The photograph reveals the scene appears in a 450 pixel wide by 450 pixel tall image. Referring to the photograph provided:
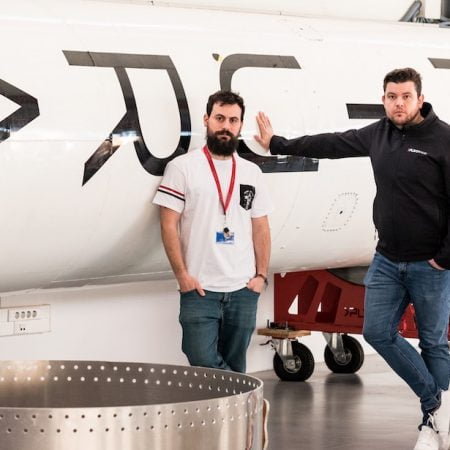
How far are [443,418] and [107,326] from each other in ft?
8.43

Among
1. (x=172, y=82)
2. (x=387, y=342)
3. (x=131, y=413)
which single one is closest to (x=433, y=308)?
(x=387, y=342)

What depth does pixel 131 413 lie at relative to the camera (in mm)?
2623

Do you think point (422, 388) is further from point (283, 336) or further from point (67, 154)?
point (283, 336)

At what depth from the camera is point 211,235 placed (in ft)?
18.7

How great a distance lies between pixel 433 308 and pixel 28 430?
10.9 feet

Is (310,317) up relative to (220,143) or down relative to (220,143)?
down

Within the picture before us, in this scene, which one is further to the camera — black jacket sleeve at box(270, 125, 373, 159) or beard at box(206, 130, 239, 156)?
black jacket sleeve at box(270, 125, 373, 159)

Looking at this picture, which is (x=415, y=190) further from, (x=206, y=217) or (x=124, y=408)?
(x=124, y=408)

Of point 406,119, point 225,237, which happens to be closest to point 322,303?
point 225,237

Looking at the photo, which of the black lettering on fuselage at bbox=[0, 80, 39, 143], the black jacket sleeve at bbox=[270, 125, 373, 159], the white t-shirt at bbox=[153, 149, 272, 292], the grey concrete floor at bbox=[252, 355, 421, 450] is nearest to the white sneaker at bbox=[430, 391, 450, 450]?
the grey concrete floor at bbox=[252, 355, 421, 450]

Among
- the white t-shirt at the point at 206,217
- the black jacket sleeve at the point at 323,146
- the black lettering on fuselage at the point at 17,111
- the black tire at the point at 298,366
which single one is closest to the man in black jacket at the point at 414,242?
the black jacket sleeve at the point at 323,146

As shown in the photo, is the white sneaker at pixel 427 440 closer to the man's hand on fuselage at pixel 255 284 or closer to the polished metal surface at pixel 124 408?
the man's hand on fuselage at pixel 255 284

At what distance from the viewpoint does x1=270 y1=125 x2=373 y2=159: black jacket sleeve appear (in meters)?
5.91

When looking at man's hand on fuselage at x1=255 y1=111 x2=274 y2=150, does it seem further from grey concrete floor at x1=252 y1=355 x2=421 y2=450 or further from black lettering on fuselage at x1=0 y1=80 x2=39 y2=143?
grey concrete floor at x1=252 y1=355 x2=421 y2=450
